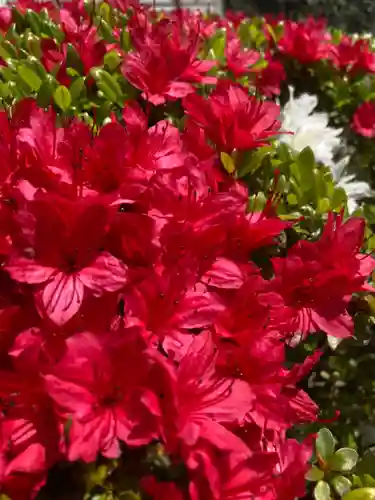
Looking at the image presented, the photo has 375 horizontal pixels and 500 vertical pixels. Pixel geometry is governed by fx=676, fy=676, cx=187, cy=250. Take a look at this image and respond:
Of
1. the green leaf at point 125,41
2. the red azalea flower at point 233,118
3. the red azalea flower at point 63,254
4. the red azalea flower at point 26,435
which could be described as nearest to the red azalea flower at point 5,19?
the green leaf at point 125,41

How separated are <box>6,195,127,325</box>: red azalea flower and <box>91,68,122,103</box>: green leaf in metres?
0.80

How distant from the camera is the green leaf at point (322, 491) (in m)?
1.42

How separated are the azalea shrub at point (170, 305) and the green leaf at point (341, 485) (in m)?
0.02

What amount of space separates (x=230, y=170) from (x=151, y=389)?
65cm

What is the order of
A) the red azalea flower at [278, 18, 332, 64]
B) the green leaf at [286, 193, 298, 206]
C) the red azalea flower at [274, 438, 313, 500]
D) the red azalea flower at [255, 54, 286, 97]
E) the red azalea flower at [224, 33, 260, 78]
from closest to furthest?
the red azalea flower at [274, 438, 313, 500], the green leaf at [286, 193, 298, 206], the red azalea flower at [224, 33, 260, 78], the red azalea flower at [255, 54, 286, 97], the red azalea flower at [278, 18, 332, 64]

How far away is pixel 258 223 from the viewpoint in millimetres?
1384

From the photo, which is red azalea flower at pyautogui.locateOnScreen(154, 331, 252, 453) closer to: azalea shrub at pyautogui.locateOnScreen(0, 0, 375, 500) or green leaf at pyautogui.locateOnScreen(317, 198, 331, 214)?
azalea shrub at pyautogui.locateOnScreen(0, 0, 375, 500)

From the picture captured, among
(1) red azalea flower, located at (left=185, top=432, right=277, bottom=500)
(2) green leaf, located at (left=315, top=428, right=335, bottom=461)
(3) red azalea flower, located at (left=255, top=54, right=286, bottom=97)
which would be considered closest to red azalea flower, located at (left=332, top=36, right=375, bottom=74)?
(3) red azalea flower, located at (left=255, top=54, right=286, bottom=97)

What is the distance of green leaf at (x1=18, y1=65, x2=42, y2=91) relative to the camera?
187cm

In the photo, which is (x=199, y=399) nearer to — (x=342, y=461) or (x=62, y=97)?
(x=342, y=461)

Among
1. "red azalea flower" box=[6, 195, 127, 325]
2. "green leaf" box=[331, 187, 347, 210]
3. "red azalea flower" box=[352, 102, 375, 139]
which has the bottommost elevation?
"red azalea flower" box=[352, 102, 375, 139]

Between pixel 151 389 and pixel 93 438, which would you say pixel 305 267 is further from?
pixel 93 438

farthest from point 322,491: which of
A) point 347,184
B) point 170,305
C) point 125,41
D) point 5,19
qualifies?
point 5,19

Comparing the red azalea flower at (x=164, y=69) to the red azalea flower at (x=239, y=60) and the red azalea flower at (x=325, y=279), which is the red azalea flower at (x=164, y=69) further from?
the red azalea flower at (x=325, y=279)
